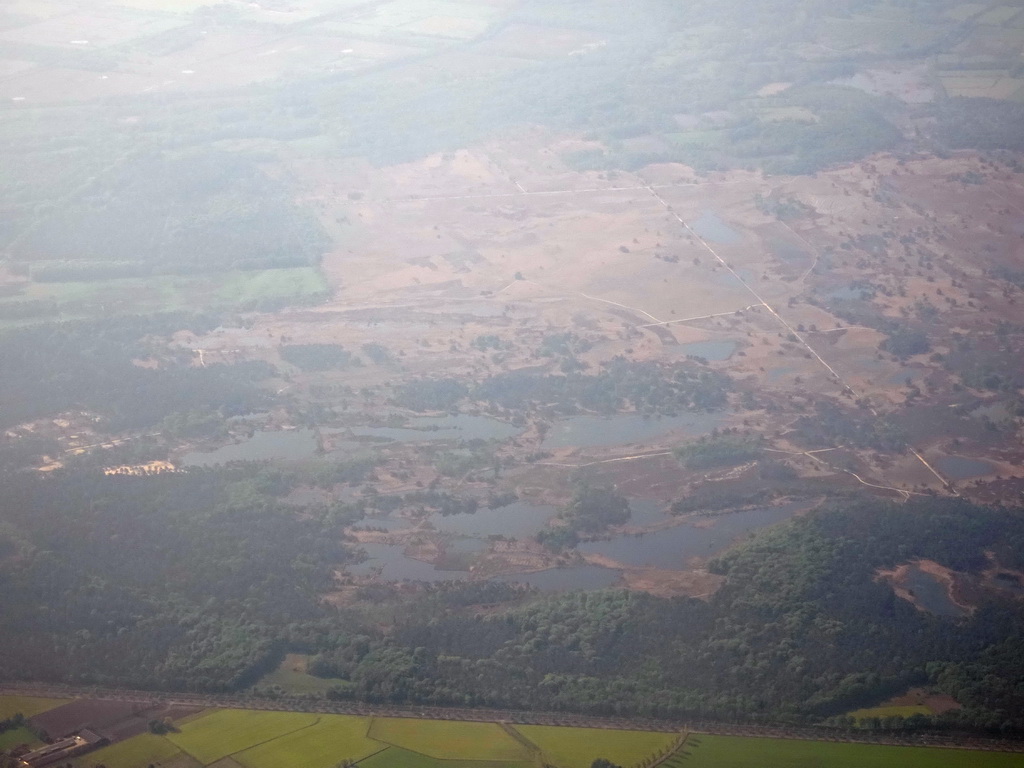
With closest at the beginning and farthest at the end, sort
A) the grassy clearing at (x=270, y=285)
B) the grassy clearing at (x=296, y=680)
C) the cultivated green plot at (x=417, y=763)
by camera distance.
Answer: the cultivated green plot at (x=417, y=763)
the grassy clearing at (x=296, y=680)
the grassy clearing at (x=270, y=285)

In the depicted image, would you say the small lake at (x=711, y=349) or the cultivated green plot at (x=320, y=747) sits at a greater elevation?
the small lake at (x=711, y=349)

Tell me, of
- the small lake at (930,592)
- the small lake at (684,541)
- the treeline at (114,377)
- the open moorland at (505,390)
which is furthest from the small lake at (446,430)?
the small lake at (930,592)

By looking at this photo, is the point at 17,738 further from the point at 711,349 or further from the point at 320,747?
the point at 711,349

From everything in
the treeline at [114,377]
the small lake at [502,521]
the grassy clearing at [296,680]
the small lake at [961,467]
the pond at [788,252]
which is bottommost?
the small lake at [961,467]

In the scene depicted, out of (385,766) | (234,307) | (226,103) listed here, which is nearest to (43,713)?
(385,766)

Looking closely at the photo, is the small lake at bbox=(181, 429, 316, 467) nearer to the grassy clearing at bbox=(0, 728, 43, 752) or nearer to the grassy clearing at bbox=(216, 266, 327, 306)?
the grassy clearing at bbox=(216, 266, 327, 306)

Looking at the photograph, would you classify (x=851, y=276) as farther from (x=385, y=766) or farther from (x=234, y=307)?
(x=385, y=766)

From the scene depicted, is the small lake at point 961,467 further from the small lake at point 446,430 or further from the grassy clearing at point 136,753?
the grassy clearing at point 136,753
